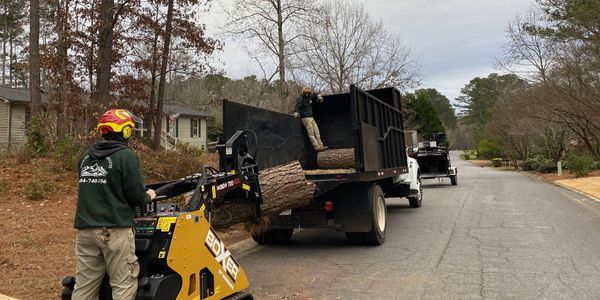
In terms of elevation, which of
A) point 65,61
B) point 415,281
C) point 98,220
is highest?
point 65,61

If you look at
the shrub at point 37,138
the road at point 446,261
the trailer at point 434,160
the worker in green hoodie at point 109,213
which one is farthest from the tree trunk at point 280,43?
the worker in green hoodie at point 109,213

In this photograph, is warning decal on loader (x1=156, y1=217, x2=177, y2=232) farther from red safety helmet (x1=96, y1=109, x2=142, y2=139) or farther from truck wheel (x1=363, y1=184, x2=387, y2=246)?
truck wheel (x1=363, y1=184, x2=387, y2=246)

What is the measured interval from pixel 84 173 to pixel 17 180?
8668 millimetres

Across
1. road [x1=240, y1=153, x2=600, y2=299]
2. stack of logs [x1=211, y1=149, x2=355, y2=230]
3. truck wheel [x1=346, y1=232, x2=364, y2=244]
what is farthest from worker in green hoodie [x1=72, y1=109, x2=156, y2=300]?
truck wheel [x1=346, y1=232, x2=364, y2=244]

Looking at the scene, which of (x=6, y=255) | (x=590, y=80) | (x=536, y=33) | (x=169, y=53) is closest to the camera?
(x=6, y=255)

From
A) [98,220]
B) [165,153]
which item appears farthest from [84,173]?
[165,153]

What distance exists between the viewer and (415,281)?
19.5 ft

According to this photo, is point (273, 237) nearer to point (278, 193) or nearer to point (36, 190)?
point (278, 193)

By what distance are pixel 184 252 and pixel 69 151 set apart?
9567 mm

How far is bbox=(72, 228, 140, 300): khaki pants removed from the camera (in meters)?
3.38

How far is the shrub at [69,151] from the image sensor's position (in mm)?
11641

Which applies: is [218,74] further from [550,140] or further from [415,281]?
[550,140]

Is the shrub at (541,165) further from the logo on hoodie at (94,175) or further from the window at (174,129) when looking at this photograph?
the logo on hoodie at (94,175)

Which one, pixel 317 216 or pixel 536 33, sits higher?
pixel 536 33
